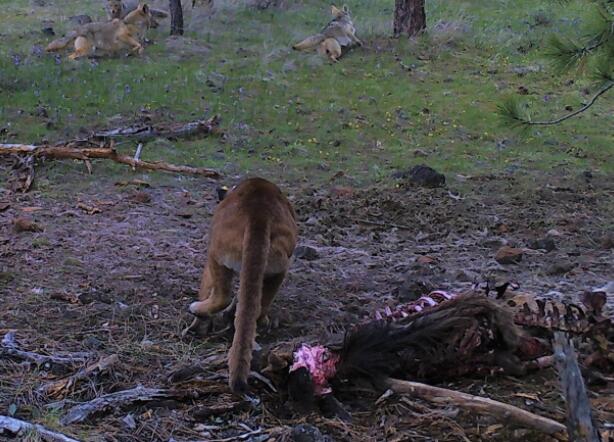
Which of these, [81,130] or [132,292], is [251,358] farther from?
[81,130]

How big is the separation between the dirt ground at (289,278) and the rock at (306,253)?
0.01 m

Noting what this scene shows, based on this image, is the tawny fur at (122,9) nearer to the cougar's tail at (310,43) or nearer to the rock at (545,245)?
the cougar's tail at (310,43)

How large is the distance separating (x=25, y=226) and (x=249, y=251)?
3.56 m

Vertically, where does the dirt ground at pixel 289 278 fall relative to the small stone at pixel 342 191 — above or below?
above

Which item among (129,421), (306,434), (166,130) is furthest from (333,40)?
(306,434)

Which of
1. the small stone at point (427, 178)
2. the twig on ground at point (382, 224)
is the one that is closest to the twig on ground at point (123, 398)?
the twig on ground at point (382, 224)

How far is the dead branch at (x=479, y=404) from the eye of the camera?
3742mm

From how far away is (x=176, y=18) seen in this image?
17672 millimetres

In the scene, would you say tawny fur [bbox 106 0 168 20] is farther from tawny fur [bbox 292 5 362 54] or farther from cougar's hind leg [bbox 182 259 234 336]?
cougar's hind leg [bbox 182 259 234 336]

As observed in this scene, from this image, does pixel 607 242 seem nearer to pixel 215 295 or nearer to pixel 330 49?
pixel 215 295

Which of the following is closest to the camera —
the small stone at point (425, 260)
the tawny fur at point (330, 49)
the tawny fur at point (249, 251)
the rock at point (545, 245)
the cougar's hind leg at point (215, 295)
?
the tawny fur at point (249, 251)

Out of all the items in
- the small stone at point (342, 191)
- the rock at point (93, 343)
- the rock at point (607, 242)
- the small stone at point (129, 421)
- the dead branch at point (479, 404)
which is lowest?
the small stone at point (342, 191)

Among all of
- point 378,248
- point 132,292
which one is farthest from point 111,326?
point 378,248

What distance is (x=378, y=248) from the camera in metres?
7.62
